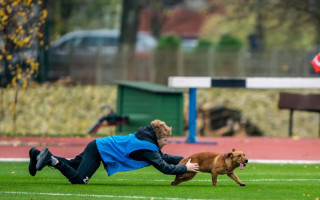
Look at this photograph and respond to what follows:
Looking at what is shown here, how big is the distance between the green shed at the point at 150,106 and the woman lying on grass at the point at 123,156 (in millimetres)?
10286

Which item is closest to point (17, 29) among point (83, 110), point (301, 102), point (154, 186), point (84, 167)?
point (301, 102)

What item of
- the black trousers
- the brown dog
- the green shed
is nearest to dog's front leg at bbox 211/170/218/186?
the brown dog

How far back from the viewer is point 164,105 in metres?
21.7

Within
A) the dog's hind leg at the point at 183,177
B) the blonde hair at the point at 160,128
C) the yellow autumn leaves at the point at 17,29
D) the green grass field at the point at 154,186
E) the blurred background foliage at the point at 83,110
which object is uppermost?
the yellow autumn leaves at the point at 17,29

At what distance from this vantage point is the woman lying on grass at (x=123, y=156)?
11.0 m

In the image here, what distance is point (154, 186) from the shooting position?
11.4m

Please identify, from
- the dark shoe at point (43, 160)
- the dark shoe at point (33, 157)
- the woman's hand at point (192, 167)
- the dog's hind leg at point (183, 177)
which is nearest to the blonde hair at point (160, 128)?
the woman's hand at point (192, 167)

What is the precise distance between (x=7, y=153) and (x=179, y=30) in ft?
180

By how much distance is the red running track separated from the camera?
56.1 ft

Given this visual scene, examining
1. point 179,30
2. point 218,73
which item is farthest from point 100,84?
point 179,30

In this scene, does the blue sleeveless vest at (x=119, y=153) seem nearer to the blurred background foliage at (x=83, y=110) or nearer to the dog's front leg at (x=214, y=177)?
the dog's front leg at (x=214, y=177)

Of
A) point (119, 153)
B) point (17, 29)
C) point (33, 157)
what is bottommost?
point (33, 157)

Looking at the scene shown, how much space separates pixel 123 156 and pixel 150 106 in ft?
35.8

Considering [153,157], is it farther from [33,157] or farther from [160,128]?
[33,157]
